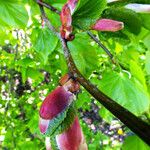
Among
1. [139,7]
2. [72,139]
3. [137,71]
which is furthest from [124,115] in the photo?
[137,71]

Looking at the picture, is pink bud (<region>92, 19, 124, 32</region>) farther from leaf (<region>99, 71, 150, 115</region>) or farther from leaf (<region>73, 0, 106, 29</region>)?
leaf (<region>99, 71, 150, 115</region>)

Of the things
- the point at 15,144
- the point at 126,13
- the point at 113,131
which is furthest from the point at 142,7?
the point at 113,131

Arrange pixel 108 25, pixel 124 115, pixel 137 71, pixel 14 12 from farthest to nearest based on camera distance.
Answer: pixel 14 12 → pixel 137 71 → pixel 108 25 → pixel 124 115

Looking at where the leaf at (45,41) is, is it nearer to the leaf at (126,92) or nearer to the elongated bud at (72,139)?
the leaf at (126,92)

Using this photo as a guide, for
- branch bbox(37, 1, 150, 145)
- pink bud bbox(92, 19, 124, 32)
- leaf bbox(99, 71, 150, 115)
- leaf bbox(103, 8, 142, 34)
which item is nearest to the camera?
branch bbox(37, 1, 150, 145)

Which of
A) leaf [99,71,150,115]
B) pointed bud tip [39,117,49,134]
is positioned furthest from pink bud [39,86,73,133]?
leaf [99,71,150,115]

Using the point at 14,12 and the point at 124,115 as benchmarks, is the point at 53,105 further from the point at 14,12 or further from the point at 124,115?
the point at 14,12
